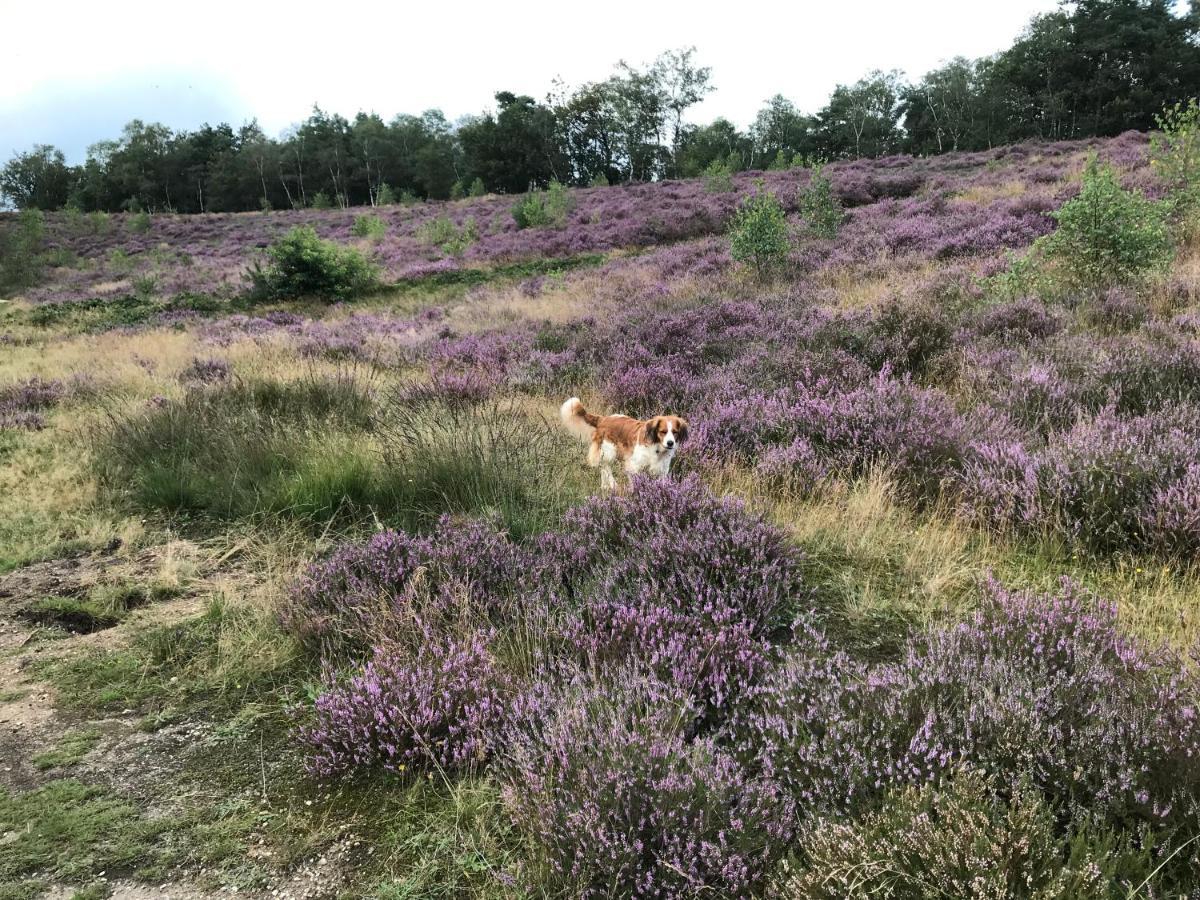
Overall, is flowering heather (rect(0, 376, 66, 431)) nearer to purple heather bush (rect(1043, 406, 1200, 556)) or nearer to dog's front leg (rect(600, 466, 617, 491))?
dog's front leg (rect(600, 466, 617, 491))

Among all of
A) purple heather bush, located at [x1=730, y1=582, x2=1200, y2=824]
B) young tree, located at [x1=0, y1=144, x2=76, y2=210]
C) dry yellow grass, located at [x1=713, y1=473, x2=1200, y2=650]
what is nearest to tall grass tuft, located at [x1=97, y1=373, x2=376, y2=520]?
dry yellow grass, located at [x1=713, y1=473, x2=1200, y2=650]

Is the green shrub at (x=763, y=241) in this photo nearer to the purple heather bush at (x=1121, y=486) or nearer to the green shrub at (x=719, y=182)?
the purple heather bush at (x=1121, y=486)

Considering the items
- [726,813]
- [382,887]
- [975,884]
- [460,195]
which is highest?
[460,195]

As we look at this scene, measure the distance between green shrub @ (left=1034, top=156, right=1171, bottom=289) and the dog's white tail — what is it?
6.74 meters

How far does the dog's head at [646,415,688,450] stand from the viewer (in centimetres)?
468

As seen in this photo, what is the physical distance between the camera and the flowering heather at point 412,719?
89.1 inches

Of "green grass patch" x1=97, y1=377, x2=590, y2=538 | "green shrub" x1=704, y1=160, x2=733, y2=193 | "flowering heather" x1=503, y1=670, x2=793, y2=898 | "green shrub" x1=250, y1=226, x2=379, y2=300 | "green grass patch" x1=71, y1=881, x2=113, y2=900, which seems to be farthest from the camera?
"green shrub" x1=704, y1=160, x2=733, y2=193

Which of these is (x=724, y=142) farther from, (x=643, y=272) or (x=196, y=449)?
(x=196, y=449)

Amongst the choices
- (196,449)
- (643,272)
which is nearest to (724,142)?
(643,272)

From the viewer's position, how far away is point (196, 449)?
223 inches

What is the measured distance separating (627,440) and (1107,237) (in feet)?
23.6

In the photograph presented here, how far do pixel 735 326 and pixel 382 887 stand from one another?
8128mm

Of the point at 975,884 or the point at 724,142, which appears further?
the point at 724,142

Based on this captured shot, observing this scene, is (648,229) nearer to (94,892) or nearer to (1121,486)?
(1121,486)
